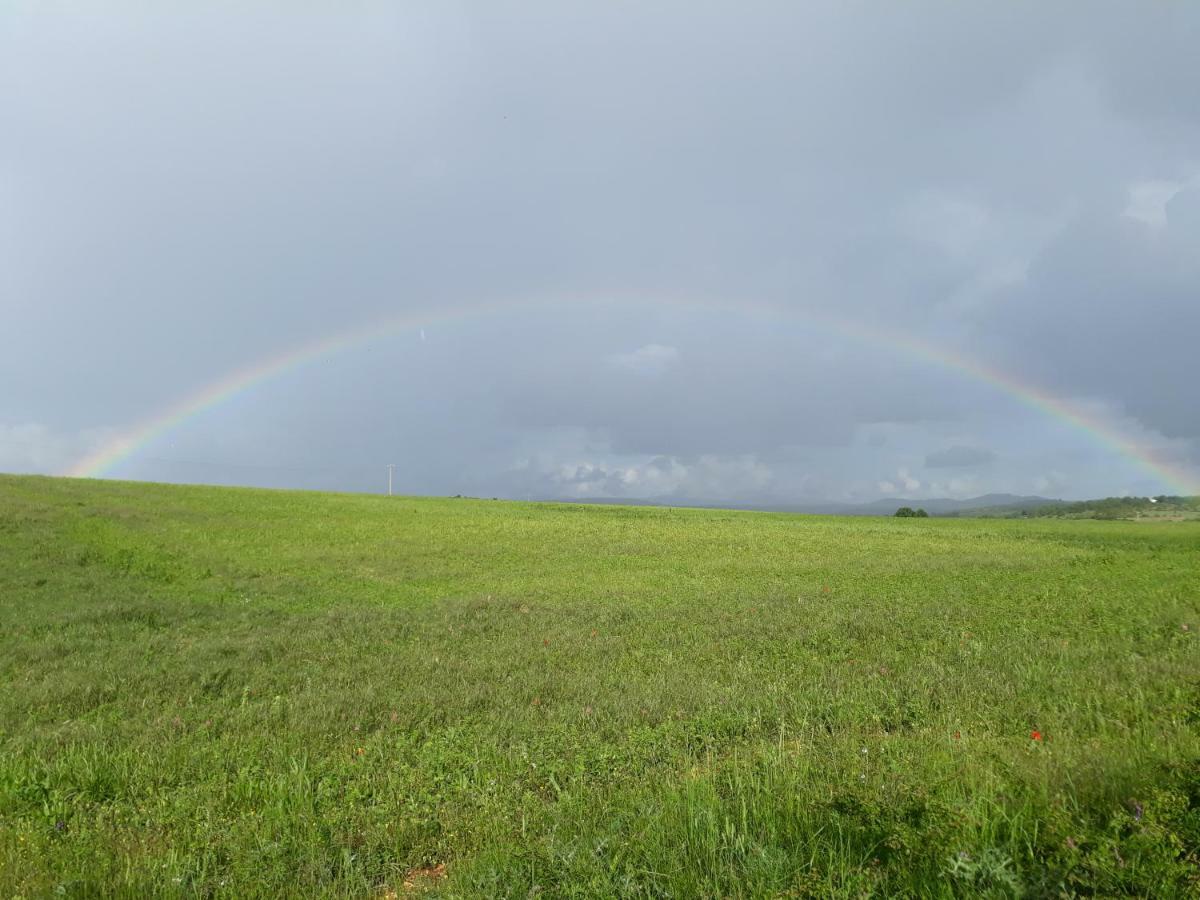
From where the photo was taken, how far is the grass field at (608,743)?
13.9 feet

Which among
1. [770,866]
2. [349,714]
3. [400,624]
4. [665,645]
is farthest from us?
[400,624]

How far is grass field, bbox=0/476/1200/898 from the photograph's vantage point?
13.9ft

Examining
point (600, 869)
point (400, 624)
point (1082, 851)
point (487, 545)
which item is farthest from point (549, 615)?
point (487, 545)

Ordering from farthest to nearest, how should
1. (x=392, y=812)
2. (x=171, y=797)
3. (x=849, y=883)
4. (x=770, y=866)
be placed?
(x=171, y=797)
(x=392, y=812)
(x=770, y=866)
(x=849, y=883)

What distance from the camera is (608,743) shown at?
7.45 metres

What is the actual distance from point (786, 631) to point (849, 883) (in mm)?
11163

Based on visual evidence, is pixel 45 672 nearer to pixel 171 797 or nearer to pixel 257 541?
pixel 171 797

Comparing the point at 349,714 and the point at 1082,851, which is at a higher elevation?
the point at 1082,851

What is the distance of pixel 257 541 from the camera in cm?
3416

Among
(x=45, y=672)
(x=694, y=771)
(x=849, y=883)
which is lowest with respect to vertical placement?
(x=45, y=672)

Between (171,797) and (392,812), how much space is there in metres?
2.40

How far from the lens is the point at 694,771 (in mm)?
6199

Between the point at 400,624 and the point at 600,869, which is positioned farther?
the point at 400,624

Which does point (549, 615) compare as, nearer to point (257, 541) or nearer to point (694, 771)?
point (694, 771)
